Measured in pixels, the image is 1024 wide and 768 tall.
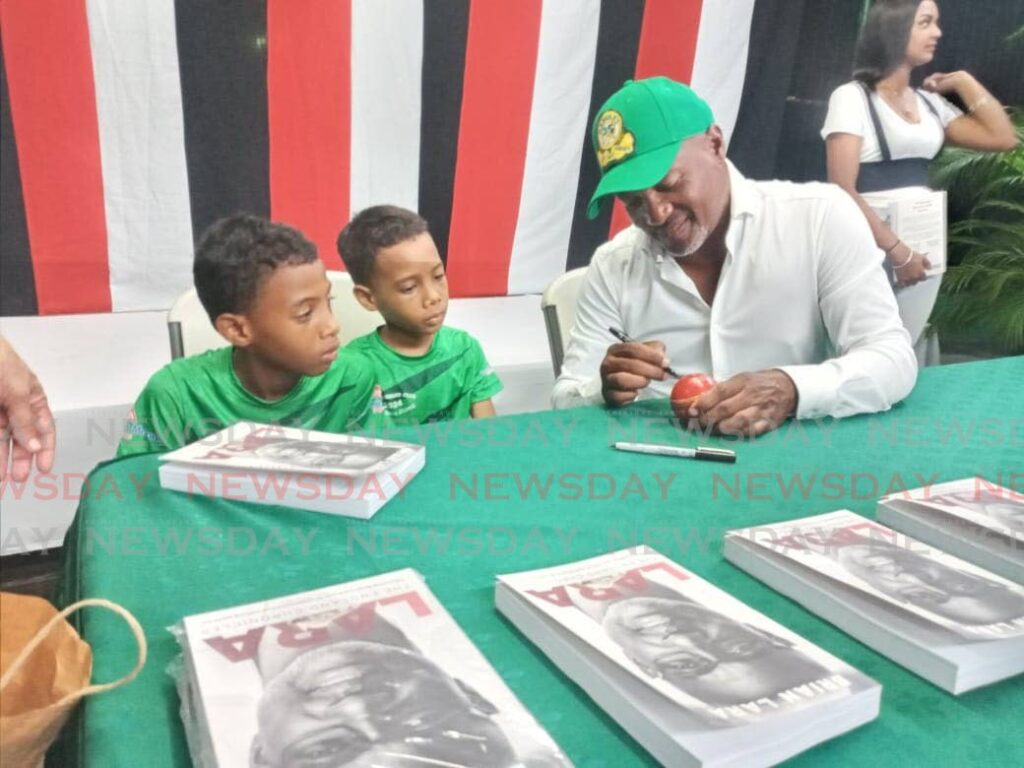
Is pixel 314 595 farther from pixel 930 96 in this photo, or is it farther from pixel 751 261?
pixel 930 96

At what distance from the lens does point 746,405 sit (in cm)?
103

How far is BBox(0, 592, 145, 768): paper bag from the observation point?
0.41 meters

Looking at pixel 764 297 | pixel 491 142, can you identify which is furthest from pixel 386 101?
pixel 764 297

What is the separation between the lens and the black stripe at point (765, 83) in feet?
7.53

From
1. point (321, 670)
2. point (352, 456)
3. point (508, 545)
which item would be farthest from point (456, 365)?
point (321, 670)

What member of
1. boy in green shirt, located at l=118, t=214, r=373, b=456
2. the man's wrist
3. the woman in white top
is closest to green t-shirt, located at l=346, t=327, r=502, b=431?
boy in green shirt, located at l=118, t=214, r=373, b=456

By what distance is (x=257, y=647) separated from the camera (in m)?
0.49

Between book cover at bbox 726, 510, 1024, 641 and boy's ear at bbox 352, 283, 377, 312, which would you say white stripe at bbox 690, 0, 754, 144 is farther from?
book cover at bbox 726, 510, 1024, 641

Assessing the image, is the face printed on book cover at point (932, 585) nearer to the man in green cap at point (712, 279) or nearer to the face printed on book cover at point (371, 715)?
the face printed on book cover at point (371, 715)

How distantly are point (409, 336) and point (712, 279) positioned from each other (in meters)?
0.59

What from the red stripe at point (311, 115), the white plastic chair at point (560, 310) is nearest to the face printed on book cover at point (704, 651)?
the white plastic chair at point (560, 310)

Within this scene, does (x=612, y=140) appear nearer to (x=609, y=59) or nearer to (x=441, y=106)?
(x=441, y=106)

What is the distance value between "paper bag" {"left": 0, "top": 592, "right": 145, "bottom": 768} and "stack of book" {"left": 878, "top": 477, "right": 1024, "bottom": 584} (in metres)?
0.64

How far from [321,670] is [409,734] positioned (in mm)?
81
